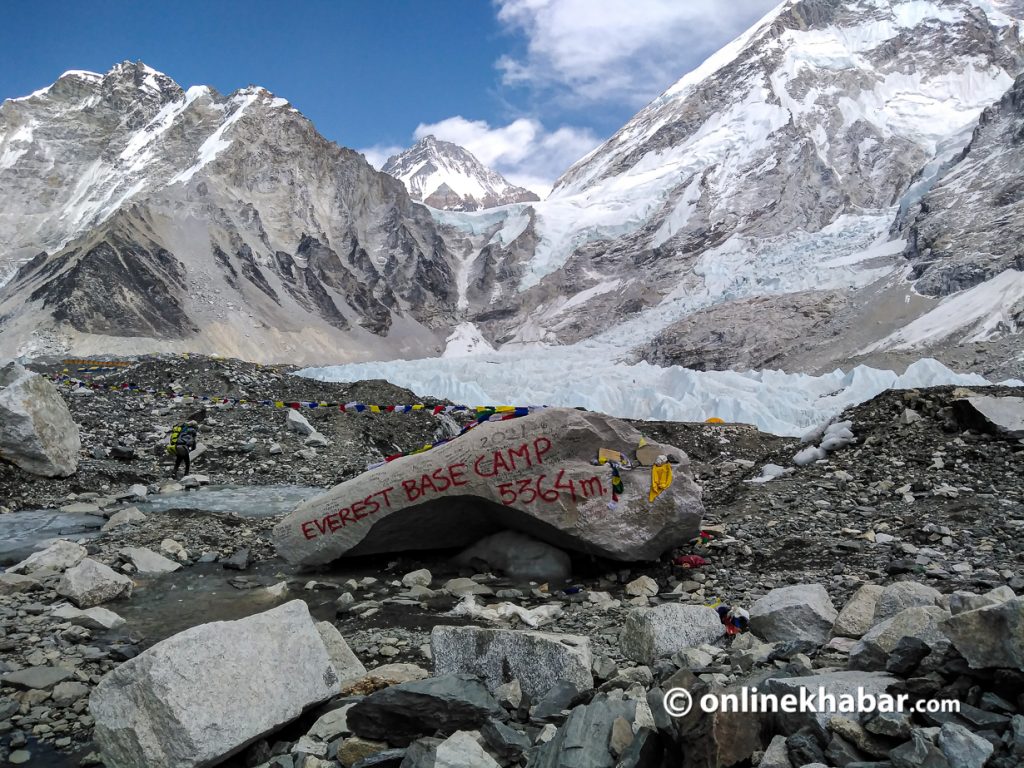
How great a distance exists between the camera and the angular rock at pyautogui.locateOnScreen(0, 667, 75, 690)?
15.6 feet

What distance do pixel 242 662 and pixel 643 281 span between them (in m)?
102

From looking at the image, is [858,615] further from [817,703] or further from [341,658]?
[341,658]

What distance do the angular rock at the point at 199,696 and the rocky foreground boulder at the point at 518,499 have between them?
3.55 meters

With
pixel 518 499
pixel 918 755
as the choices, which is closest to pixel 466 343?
pixel 518 499

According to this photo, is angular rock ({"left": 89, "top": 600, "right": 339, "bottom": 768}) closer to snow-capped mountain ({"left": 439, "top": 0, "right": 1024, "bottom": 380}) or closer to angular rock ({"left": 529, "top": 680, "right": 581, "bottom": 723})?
angular rock ({"left": 529, "top": 680, "right": 581, "bottom": 723})

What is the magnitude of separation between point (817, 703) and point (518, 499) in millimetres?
4666

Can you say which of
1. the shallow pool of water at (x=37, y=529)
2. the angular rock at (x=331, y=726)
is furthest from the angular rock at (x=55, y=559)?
the angular rock at (x=331, y=726)

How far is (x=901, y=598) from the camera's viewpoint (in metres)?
4.43

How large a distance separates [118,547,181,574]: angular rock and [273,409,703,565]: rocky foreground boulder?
120 centimetres

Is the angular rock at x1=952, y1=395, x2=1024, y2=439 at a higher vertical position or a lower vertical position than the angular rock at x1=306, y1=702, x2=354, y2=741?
lower

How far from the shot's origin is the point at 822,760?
2566 millimetres

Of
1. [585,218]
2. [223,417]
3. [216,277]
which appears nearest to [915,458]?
[223,417]

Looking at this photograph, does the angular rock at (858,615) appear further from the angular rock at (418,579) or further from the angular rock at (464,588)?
the angular rock at (418,579)

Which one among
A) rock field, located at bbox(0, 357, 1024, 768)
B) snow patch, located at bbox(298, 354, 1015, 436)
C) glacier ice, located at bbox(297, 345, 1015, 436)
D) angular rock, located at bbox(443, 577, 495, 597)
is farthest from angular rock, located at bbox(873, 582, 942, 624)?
snow patch, located at bbox(298, 354, 1015, 436)
